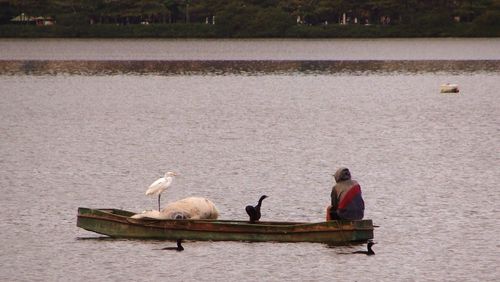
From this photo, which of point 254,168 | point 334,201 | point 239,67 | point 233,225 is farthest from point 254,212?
point 239,67

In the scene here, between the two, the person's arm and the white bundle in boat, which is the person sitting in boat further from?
the white bundle in boat

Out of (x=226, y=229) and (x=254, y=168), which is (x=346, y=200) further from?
(x=254, y=168)

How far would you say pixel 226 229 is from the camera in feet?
124

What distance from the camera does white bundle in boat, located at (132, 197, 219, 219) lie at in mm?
39219

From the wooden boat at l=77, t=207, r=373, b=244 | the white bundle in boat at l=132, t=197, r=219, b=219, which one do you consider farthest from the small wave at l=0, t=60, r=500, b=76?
the wooden boat at l=77, t=207, r=373, b=244

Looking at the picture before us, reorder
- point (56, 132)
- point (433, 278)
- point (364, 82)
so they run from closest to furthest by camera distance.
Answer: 1. point (433, 278)
2. point (56, 132)
3. point (364, 82)

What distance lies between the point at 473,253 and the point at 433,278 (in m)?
3.51

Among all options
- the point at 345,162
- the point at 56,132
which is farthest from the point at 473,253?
the point at 56,132

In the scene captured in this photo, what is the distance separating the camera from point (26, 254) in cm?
3906

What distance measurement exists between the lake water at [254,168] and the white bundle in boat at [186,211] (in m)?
1.00

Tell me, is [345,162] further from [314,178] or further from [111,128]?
[111,128]

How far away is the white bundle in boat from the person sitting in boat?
13.0 ft

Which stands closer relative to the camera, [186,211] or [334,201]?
[334,201]

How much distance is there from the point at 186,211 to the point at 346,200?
16.4 feet
